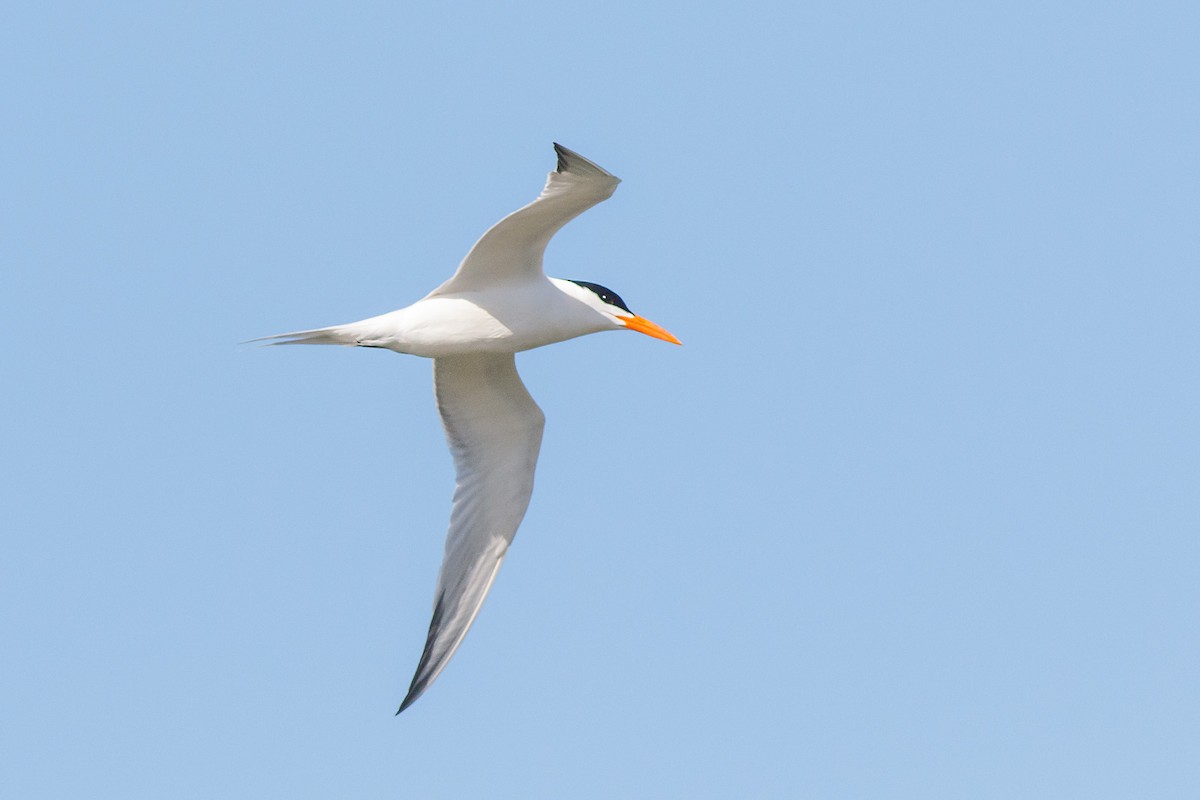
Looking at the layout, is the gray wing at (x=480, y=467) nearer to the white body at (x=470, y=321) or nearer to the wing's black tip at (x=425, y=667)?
the wing's black tip at (x=425, y=667)

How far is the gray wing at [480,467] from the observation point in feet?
41.0

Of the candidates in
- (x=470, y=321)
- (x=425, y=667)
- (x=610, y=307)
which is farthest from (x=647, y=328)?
(x=425, y=667)

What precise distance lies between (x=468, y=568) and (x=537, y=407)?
139 centimetres

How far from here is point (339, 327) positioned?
11188 millimetres

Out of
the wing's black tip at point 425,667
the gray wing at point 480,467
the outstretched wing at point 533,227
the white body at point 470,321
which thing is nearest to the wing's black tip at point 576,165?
the outstretched wing at point 533,227

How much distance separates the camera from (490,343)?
1145cm

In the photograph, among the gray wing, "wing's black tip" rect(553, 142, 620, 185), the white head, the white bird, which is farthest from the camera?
the gray wing

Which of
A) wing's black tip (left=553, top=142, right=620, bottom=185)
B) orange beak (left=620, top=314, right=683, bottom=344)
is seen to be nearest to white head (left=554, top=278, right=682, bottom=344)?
orange beak (left=620, top=314, right=683, bottom=344)

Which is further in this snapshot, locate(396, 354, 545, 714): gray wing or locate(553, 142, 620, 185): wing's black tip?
locate(396, 354, 545, 714): gray wing

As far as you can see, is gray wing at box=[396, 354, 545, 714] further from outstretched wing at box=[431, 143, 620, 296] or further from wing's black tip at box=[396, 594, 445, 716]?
outstretched wing at box=[431, 143, 620, 296]

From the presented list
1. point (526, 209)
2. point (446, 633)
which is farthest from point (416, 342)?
point (446, 633)

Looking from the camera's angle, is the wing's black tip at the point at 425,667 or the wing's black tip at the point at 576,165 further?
the wing's black tip at the point at 425,667

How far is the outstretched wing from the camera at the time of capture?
10.0 m

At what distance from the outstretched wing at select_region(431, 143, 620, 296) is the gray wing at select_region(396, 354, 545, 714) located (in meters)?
1.37
